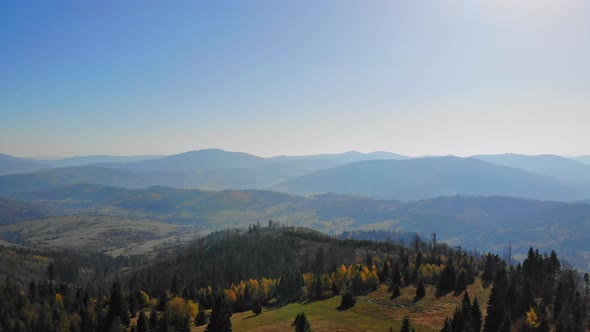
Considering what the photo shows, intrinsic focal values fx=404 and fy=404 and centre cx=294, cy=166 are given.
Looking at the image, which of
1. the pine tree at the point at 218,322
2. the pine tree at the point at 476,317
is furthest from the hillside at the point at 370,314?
the pine tree at the point at 218,322

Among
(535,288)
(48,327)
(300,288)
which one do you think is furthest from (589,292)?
(48,327)

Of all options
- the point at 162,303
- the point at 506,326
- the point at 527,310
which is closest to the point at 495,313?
the point at 506,326

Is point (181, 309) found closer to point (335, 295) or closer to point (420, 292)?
point (335, 295)

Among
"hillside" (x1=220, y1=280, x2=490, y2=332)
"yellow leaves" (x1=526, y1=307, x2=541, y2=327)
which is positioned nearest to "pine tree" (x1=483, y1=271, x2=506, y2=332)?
"yellow leaves" (x1=526, y1=307, x2=541, y2=327)

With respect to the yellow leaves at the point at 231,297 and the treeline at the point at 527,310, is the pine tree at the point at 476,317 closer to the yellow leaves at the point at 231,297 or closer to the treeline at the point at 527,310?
the treeline at the point at 527,310

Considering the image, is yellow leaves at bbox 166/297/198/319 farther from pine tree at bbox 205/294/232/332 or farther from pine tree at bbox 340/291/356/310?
pine tree at bbox 340/291/356/310

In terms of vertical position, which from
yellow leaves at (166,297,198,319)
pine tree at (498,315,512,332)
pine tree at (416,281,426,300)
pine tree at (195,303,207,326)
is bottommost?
pine tree at (195,303,207,326)

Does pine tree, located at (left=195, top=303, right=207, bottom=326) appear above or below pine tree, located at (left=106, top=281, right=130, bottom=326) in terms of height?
below

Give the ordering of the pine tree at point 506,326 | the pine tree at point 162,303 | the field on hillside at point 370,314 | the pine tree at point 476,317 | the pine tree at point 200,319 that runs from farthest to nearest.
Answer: the pine tree at point 162,303 < the pine tree at point 200,319 < the field on hillside at point 370,314 < the pine tree at point 476,317 < the pine tree at point 506,326
